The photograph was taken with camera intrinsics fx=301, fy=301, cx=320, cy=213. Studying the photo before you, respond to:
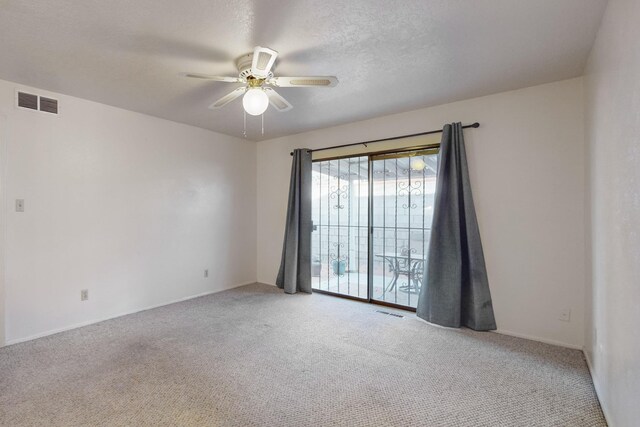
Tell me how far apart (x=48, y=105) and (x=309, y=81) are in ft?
9.06

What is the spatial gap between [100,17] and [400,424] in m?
3.04

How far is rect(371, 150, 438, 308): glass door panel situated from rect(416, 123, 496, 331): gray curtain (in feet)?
0.98

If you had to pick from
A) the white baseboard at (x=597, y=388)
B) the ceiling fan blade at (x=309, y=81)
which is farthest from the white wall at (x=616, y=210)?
the ceiling fan blade at (x=309, y=81)

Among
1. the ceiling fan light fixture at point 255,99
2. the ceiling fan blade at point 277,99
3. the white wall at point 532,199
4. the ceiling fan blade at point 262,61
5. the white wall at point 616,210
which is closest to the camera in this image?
the white wall at point 616,210

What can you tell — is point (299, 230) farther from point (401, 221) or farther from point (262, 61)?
point (262, 61)

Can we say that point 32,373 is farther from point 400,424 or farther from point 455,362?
point 455,362

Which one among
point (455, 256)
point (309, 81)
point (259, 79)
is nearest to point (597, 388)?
point (455, 256)

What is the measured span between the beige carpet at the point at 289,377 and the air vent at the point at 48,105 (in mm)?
2232

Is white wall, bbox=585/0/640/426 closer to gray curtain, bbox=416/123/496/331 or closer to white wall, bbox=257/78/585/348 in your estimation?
white wall, bbox=257/78/585/348

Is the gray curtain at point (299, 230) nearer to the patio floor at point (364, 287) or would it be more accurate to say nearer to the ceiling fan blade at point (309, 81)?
the patio floor at point (364, 287)

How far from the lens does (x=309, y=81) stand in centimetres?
213

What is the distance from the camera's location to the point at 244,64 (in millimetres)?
2342

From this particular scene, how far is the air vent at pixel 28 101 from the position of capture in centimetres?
283

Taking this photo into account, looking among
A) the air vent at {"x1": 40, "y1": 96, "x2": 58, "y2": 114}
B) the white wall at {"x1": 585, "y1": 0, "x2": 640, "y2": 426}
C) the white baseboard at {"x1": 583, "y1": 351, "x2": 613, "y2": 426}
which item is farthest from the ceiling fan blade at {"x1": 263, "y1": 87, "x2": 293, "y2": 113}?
the white baseboard at {"x1": 583, "y1": 351, "x2": 613, "y2": 426}
